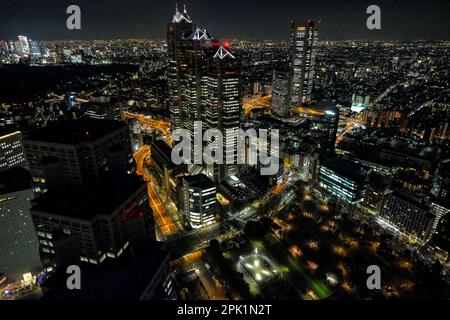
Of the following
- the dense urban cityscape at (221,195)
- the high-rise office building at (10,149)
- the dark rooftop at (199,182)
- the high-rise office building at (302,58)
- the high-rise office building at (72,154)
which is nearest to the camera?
the dense urban cityscape at (221,195)

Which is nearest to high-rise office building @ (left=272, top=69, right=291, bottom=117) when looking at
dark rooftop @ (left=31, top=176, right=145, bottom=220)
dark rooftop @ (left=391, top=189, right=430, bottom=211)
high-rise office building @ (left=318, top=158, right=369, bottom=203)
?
high-rise office building @ (left=318, top=158, right=369, bottom=203)

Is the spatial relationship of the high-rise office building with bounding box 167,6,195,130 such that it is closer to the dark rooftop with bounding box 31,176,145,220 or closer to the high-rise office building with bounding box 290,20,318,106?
the dark rooftop with bounding box 31,176,145,220

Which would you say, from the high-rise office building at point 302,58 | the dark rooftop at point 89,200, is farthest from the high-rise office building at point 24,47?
the dark rooftop at point 89,200

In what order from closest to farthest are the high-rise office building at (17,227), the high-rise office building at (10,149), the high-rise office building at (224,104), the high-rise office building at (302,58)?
1. the high-rise office building at (17,227)
2. the high-rise office building at (10,149)
3. the high-rise office building at (224,104)
4. the high-rise office building at (302,58)

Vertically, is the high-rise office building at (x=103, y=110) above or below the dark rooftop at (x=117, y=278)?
above

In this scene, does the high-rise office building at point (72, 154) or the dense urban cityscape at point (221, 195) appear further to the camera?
the high-rise office building at point (72, 154)

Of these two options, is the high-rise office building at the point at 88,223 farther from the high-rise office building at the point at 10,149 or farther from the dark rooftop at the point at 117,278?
the high-rise office building at the point at 10,149
